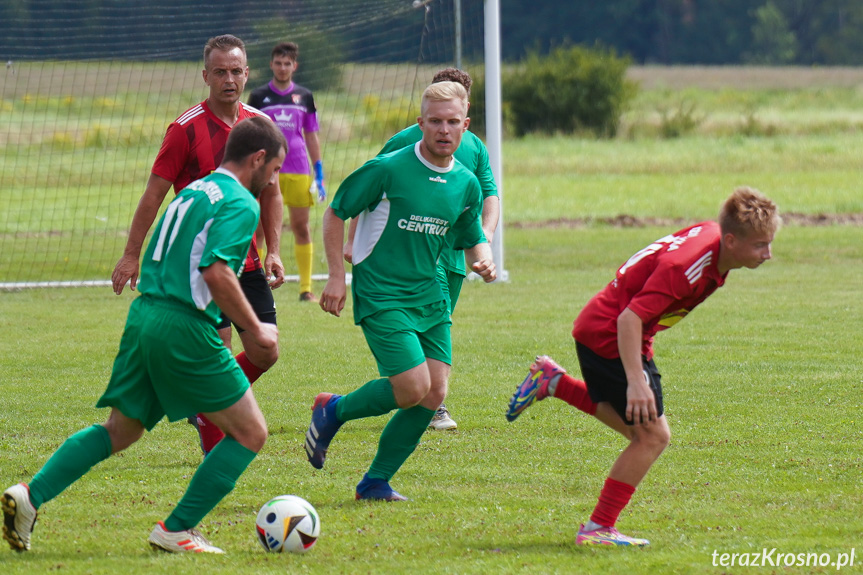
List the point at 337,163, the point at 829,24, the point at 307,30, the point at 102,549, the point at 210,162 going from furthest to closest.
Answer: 1. the point at 829,24
2. the point at 337,163
3. the point at 307,30
4. the point at 210,162
5. the point at 102,549

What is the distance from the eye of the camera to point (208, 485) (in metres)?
4.11

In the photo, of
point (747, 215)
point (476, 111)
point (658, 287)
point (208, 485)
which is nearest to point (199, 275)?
point (208, 485)

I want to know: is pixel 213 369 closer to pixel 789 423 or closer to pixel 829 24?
pixel 789 423

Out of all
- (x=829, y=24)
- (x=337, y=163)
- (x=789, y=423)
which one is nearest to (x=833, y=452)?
(x=789, y=423)

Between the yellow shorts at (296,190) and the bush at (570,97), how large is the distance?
28.3 metres

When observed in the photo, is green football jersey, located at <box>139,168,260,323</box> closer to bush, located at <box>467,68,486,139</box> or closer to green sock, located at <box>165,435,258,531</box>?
green sock, located at <box>165,435,258,531</box>

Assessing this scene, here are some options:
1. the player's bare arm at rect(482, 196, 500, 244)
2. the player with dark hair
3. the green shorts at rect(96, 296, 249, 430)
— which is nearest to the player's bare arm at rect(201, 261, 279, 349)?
the green shorts at rect(96, 296, 249, 430)

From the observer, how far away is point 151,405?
4.20m

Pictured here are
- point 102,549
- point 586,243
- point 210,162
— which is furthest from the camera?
point 586,243

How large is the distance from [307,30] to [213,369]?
38.2 ft

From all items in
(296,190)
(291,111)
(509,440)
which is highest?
(291,111)

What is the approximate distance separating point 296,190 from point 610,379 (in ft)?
24.0

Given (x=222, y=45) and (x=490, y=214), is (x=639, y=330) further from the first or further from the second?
(x=222, y=45)

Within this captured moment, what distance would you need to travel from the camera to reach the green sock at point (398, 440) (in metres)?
5.00
